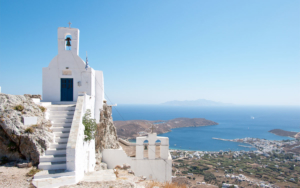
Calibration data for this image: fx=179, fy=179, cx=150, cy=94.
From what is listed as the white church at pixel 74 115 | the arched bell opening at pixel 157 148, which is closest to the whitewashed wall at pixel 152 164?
the white church at pixel 74 115

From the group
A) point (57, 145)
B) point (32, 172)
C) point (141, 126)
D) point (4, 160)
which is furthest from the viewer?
point (141, 126)

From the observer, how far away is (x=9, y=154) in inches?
253

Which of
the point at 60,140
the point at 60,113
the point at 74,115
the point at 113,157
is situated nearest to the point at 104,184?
the point at 60,140

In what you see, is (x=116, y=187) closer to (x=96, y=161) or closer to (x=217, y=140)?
(x=96, y=161)

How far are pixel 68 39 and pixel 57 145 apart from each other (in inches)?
293

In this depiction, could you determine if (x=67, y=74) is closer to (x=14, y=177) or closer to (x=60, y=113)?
(x=60, y=113)

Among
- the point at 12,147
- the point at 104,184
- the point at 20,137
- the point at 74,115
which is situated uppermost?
the point at 74,115

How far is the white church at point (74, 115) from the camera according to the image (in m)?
6.07

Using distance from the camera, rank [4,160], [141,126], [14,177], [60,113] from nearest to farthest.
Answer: [14,177] < [4,160] < [60,113] < [141,126]

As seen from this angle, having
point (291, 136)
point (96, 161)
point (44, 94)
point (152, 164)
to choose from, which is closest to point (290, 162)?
point (291, 136)

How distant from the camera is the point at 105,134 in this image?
12898mm

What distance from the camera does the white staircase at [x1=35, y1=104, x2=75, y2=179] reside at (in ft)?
19.0

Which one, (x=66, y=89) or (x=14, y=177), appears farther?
(x=66, y=89)

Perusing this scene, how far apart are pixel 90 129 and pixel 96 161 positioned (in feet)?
12.8
